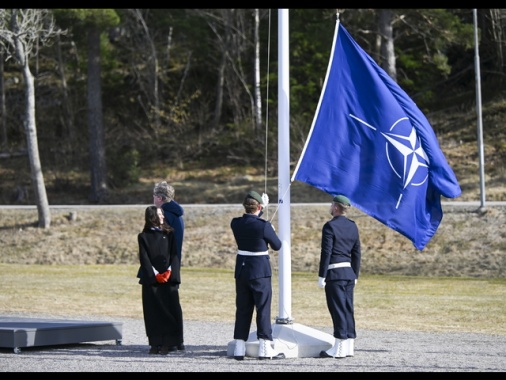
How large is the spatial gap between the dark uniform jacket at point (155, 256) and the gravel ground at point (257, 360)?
0.95m

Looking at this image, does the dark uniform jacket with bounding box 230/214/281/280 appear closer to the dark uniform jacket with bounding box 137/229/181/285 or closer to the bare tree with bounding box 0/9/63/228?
the dark uniform jacket with bounding box 137/229/181/285

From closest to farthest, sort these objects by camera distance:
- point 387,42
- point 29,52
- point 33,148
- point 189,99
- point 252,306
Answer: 1. point 252,306
2. point 29,52
3. point 33,148
4. point 387,42
5. point 189,99

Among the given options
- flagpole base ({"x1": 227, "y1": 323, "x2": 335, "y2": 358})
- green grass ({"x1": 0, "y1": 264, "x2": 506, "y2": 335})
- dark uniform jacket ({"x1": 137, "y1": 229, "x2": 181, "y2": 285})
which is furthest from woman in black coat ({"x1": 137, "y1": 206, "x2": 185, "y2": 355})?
green grass ({"x1": 0, "y1": 264, "x2": 506, "y2": 335})

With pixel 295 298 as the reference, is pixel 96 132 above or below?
above

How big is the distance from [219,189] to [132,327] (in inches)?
1105

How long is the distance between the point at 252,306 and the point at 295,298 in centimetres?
1035

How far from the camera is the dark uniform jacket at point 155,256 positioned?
1254cm

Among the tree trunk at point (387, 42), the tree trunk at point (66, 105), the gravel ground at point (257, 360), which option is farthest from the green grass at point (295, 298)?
the tree trunk at point (66, 105)

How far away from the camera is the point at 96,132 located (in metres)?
46.7

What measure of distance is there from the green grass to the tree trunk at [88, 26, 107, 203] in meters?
16.7

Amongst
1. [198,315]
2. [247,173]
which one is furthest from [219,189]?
[198,315]

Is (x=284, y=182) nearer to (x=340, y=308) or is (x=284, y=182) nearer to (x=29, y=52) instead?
(x=340, y=308)

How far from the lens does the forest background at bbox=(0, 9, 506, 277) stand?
1642 inches

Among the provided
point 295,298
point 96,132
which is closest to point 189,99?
point 96,132
